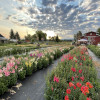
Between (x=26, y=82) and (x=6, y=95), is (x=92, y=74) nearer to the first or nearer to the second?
(x=26, y=82)

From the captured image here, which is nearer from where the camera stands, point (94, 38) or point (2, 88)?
point (2, 88)

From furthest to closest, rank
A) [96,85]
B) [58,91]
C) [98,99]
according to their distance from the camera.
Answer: [96,85], [58,91], [98,99]

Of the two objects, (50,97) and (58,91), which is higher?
(58,91)

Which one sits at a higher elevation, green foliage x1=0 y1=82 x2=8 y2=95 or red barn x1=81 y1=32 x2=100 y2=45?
red barn x1=81 y1=32 x2=100 y2=45

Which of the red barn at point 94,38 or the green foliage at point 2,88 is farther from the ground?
the red barn at point 94,38

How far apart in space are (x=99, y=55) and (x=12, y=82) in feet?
30.9

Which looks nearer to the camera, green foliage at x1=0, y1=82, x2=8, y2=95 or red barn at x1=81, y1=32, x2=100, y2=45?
green foliage at x1=0, y1=82, x2=8, y2=95

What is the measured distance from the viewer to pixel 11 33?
8012cm

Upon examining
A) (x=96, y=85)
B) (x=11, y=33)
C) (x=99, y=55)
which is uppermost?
(x=11, y=33)

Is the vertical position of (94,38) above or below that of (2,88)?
above

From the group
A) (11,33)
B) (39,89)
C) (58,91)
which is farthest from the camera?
(11,33)

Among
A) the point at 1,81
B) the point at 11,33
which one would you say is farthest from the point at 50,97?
the point at 11,33

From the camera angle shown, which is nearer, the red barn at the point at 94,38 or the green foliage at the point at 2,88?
the green foliage at the point at 2,88

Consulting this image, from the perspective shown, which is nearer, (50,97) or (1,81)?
(50,97)
